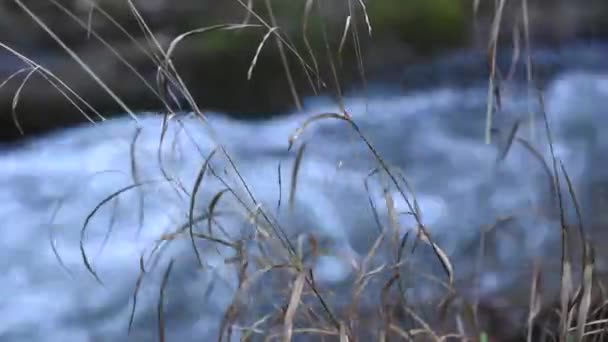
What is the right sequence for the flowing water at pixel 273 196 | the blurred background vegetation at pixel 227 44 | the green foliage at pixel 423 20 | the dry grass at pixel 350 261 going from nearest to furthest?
1. the dry grass at pixel 350 261
2. the flowing water at pixel 273 196
3. the blurred background vegetation at pixel 227 44
4. the green foliage at pixel 423 20

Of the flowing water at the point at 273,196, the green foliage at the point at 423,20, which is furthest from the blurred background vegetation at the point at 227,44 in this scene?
the flowing water at the point at 273,196

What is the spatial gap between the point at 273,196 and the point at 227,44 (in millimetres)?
1478

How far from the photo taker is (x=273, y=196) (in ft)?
8.34

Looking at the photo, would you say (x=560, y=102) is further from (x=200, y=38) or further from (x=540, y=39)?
(x=200, y=38)

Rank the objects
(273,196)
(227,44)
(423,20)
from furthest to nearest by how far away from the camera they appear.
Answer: (423,20)
(227,44)
(273,196)

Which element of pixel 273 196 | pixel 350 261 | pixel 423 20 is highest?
pixel 350 261

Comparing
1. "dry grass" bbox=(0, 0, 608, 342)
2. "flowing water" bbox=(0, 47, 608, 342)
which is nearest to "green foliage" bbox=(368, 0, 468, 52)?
"flowing water" bbox=(0, 47, 608, 342)

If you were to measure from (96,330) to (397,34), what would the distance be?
251 cm

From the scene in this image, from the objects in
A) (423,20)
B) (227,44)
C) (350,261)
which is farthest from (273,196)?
(423,20)

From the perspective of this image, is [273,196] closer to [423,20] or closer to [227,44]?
[227,44]

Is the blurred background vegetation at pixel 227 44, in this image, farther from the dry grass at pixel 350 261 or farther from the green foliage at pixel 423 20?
the dry grass at pixel 350 261

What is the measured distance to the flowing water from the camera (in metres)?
2.01

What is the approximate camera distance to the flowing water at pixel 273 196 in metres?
2.01

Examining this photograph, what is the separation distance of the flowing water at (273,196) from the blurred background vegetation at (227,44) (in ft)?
0.45
